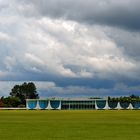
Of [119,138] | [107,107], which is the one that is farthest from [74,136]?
[107,107]

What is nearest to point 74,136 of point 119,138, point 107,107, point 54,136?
point 54,136

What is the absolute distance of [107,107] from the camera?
196625 mm

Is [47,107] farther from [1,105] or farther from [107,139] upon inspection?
[107,139]

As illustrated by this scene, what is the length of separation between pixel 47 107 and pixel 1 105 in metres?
21.3

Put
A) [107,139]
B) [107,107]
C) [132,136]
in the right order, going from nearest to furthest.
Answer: [107,139], [132,136], [107,107]

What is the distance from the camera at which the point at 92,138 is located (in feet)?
102

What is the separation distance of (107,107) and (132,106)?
12097 millimetres

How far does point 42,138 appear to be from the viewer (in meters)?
30.9

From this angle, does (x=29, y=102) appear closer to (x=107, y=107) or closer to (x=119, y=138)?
(x=107, y=107)

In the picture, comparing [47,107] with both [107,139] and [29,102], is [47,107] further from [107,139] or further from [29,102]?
[107,139]

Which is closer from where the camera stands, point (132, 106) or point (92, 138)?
point (92, 138)

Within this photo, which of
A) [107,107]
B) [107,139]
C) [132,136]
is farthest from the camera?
[107,107]

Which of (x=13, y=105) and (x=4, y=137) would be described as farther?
(x=13, y=105)

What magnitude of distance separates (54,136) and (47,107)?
166 metres
